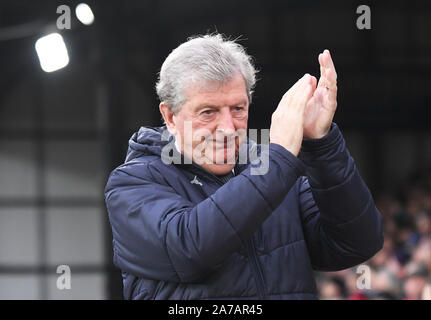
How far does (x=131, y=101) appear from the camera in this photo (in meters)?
8.55

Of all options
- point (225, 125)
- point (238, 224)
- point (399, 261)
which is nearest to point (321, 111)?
point (225, 125)

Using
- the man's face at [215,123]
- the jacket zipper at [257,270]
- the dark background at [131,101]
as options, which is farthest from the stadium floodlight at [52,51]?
the jacket zipper at [257,270]

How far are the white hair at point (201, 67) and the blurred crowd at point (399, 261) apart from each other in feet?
4.56

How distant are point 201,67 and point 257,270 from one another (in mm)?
412

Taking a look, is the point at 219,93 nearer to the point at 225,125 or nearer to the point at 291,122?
the point at 225,125

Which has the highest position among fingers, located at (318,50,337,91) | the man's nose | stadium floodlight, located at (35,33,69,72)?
stadium floodlight, located at (35,33,69,72)

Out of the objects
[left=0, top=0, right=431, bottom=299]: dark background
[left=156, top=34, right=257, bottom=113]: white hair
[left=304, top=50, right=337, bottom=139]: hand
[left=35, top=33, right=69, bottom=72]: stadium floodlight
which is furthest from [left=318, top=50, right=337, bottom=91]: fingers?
[left=0, top=0, right=431, bottom=299]: dark background

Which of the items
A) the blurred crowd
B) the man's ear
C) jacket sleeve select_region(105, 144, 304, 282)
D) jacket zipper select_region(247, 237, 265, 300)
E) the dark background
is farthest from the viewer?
the dark background

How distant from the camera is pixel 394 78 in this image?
9438mm

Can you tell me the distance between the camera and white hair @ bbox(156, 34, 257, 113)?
157cm

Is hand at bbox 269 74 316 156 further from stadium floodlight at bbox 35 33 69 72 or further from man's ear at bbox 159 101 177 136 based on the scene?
stadium floodlight at bbox 35 33 69 72

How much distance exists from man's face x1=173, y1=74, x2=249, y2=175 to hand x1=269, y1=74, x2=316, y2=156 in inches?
4.0

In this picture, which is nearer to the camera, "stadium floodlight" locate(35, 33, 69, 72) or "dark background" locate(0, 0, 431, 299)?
"stadium floodlight" locate(35, 33, 69, 72)
